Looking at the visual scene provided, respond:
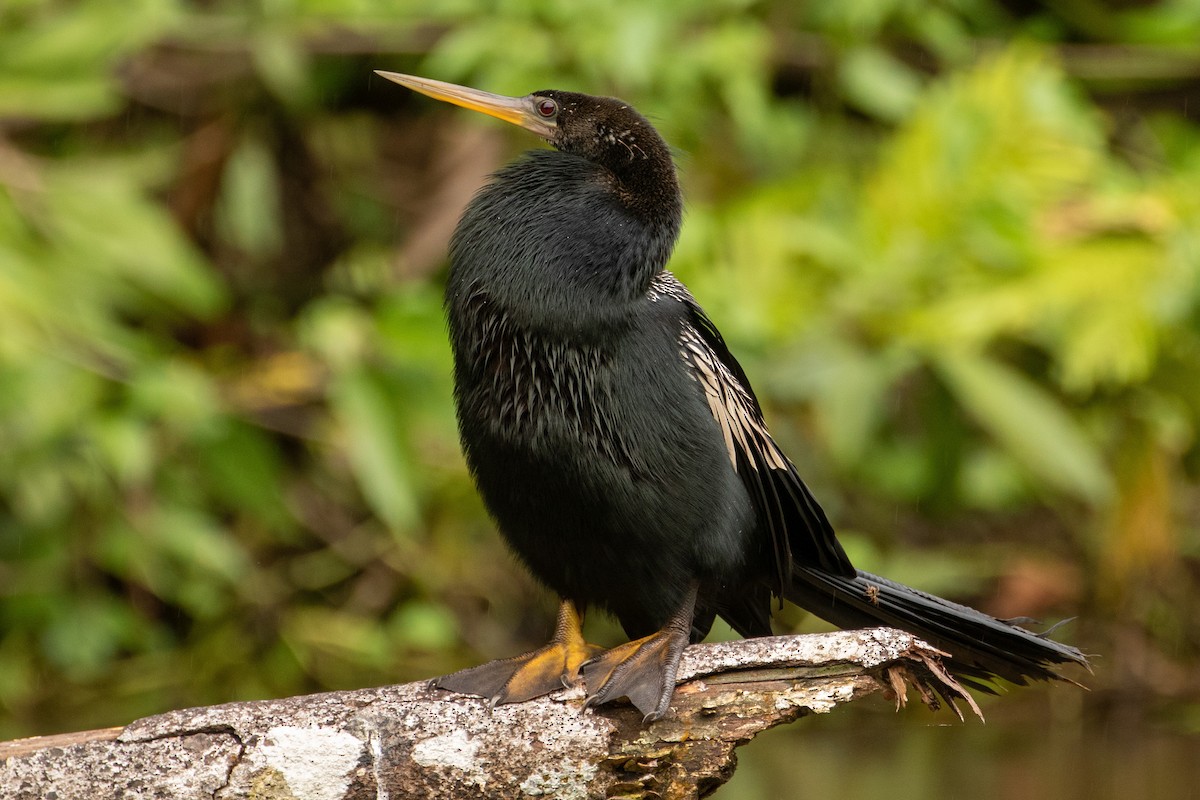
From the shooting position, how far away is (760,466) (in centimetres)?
315

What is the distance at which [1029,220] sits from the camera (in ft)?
18.8

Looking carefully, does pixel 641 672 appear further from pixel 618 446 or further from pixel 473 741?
pixel 618 446

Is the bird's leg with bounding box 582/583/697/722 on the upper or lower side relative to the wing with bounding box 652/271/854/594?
lower

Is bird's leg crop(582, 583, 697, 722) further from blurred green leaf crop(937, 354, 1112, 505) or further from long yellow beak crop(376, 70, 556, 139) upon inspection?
blurred green leaf crop(937, 354, 1112, 505)

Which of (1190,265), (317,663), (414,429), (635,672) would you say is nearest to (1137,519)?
(1190,265)

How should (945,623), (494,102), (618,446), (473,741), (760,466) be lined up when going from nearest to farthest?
(473,741), (618,446), (945,623), (760,466), (494,102)

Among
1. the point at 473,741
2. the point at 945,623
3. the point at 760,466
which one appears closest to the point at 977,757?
the point at 945,623

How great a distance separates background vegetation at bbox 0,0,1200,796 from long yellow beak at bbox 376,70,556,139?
2265mm

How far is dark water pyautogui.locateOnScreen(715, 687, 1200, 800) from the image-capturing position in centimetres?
396

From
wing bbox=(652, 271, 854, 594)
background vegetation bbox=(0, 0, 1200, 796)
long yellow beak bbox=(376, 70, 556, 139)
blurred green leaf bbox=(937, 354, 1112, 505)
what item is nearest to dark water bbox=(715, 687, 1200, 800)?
background vegetation bbox=(0, 0, 1200, 796)

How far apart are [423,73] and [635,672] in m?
4.37

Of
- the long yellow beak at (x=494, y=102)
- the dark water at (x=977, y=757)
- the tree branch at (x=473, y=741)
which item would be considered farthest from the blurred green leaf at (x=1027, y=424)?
the tree branch at (x=473, y=741)

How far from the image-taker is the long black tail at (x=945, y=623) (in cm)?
295

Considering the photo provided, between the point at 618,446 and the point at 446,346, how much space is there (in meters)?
2.81
